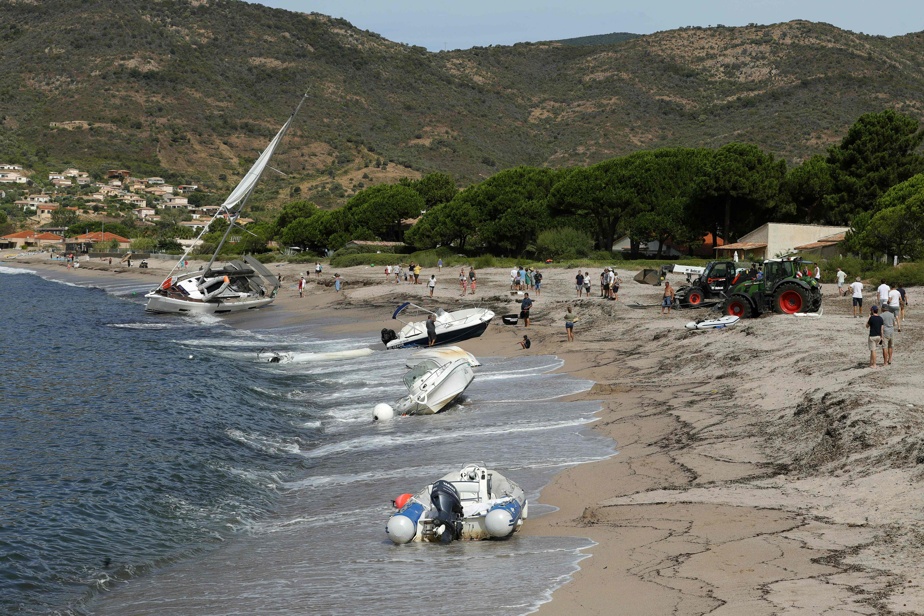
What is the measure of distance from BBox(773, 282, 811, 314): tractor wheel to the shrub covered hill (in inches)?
4722

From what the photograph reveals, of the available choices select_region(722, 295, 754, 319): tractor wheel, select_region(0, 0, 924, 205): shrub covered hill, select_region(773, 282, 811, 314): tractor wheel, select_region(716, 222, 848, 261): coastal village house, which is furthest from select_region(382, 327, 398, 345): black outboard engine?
select_region(0, 0, 924, 205): shrub covered hill

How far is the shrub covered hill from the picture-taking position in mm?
158250

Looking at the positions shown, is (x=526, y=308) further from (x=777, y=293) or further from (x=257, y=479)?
(x=257, y=479)

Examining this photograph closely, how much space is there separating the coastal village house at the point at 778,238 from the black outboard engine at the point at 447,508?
4795 cm

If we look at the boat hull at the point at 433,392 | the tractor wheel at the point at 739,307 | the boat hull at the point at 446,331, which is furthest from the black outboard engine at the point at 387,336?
the tractor wheel at the point at 739,307

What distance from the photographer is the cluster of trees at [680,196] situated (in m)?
63.4

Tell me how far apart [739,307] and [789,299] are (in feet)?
5.12

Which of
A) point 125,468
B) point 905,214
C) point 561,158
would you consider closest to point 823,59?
point 561,158

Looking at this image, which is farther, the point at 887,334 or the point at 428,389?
the point at 428,389

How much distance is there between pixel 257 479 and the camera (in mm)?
17219

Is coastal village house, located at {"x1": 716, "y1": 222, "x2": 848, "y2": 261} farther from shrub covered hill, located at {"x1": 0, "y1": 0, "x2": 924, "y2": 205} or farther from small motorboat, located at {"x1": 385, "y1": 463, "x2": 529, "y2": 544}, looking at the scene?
shrub covered hill, located at {"x1": 0, "y1": 0, "x2": 924, "y2": 205}

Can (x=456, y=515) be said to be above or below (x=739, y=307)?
below

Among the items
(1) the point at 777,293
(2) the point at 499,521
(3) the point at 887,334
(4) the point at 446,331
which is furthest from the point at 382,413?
(1) the point at 777,293

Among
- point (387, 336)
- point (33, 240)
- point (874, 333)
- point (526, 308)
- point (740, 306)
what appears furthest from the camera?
point (33, 240)
